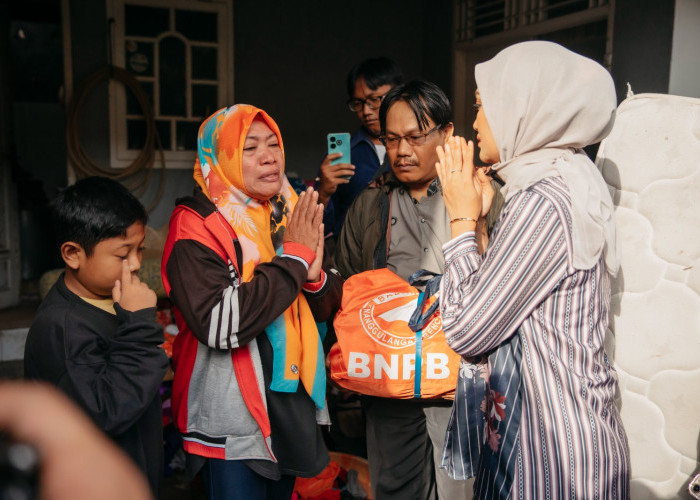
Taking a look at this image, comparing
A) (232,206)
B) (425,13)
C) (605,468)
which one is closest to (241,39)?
(425,13)

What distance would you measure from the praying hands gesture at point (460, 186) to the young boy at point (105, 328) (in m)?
0.84

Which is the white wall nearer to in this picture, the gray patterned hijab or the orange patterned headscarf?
the gray patterned hijab

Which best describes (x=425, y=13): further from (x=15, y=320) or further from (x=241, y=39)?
(x=15, y=320)

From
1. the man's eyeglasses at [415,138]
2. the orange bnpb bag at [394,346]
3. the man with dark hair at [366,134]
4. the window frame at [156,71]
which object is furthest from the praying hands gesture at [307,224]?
the window frame at [156,71]

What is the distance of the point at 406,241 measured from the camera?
2.14 meters

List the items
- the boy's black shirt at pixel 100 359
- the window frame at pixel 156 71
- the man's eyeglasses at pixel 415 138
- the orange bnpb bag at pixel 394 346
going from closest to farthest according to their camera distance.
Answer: the boy's black shirt at pixel 100 359, the orange bnpb bag at pixel 394 346, the man's eyeglasses at pixel 415 138, the window frame at pixel 156 71

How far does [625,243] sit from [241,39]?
464 cm

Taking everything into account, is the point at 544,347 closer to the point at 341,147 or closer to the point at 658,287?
the point at 658,287

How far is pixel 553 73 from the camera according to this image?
1353 mm

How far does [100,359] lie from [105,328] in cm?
10

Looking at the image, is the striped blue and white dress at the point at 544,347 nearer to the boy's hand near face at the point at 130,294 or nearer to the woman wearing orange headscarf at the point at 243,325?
the woman wearing orange headscarf at the point at 243,325

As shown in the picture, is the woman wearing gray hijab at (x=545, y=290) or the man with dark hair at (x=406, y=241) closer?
the woman wearing gray hijab at (x=545, y=290)

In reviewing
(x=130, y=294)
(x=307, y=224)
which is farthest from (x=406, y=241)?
(x=130, y=294)

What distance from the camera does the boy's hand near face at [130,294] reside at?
1525mm
